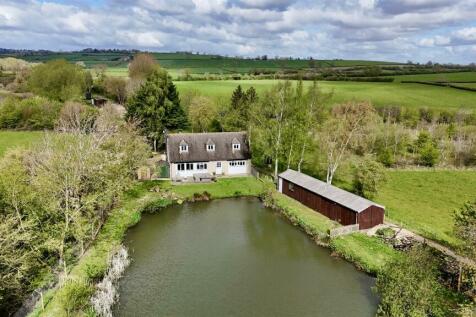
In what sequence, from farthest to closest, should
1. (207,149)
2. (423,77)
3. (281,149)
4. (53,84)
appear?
1. (423,77)
2. (53,84)
3. (207,149)
4. (281,149)

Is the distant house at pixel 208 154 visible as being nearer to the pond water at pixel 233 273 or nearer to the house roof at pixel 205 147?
the house roof at pixel 205 147

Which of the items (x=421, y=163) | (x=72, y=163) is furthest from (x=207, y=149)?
(x=421, y=163)

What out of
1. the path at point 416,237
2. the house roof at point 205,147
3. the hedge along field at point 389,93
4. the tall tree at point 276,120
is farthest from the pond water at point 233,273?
the hedge along field at point 389,93

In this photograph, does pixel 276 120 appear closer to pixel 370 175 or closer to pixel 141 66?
pixel 370 175

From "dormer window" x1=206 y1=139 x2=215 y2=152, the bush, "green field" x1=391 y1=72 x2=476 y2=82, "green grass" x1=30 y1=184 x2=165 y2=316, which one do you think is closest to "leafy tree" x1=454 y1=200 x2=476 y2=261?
the bush

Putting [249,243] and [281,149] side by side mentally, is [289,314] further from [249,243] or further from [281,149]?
[281,149]

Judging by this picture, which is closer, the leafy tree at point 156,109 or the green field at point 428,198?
the green field at point 428,198
